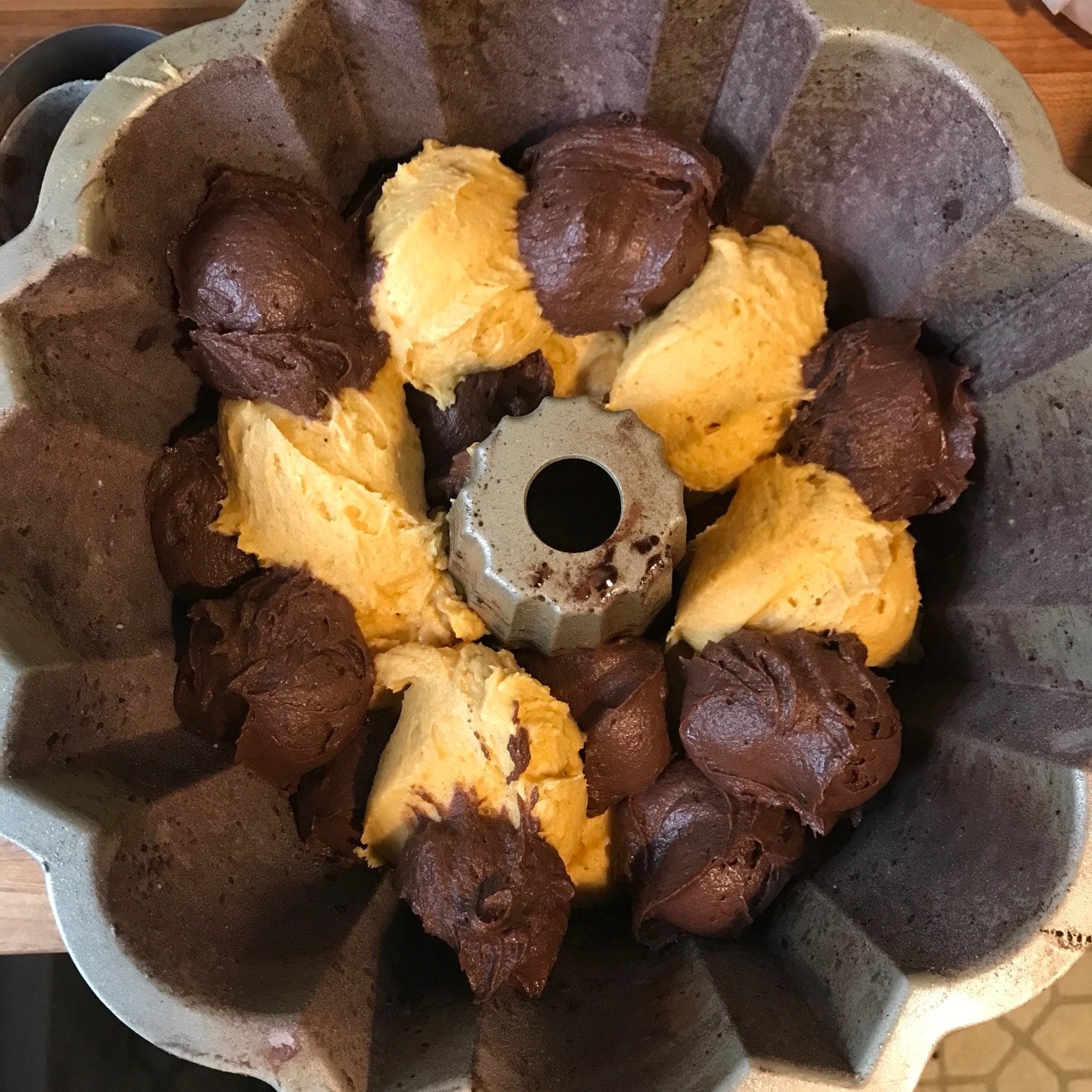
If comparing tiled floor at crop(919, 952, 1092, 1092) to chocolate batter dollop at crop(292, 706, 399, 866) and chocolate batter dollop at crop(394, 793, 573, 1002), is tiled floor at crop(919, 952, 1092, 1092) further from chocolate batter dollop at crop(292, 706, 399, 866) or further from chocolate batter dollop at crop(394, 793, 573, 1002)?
chocolate batter dollop at crop(292, 706, 399, 866)

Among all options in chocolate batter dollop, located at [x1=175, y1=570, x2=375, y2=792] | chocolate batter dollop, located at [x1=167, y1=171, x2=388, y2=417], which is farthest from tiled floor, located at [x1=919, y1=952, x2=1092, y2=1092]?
chocolate batter dollop, located at [x1=167, y1=171, x2=388, y2=417]

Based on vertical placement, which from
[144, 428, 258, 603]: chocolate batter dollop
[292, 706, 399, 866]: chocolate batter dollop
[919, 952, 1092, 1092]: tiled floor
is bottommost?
[919, 952, 1092, 1092]: tiled floor

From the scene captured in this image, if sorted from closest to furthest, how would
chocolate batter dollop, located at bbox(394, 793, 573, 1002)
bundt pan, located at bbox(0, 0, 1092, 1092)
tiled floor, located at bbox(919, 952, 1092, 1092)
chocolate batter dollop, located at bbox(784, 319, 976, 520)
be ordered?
bundt pan, located at bbox(0, 0, 1092, 1092) → chocolate batter dollop, located at bbox(394, 793, 573, 1002) → chocolate batter dollop, located at bbox(784, 319, 976, 520) → tiled floor, located at bbox(919, 952, 1092, 1092)

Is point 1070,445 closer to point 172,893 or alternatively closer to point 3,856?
point 172,893

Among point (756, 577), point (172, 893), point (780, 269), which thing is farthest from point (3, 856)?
point (780, 269)

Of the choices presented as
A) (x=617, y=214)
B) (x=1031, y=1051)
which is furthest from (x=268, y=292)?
(x=1031, y=1051)

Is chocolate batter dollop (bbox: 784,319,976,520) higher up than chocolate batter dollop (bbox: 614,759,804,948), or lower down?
higher up
